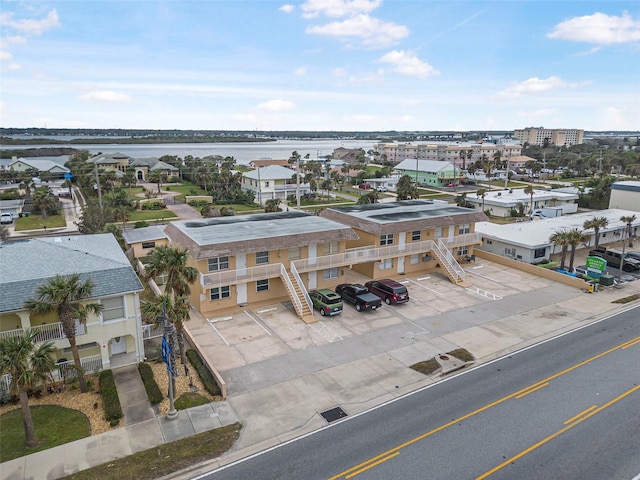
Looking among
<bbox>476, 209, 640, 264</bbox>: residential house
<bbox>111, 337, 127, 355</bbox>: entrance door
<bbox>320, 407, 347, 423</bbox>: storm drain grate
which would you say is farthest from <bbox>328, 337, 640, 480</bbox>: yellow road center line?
<bbox>476, 209, 640, 264</bbox>: residential house

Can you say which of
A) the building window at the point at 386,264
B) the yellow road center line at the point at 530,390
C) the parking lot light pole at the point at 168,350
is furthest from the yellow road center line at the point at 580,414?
the building window at the point at 386,264

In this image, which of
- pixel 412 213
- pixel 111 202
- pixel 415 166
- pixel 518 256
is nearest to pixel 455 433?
pixel 412 213

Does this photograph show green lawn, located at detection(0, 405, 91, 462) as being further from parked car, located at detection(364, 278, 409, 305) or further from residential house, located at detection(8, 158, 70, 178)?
residential house, located at detection(8, 158, 70, 178)

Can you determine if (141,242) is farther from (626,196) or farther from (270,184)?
(626,196)

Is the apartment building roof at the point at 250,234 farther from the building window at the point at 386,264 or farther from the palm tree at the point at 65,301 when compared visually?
the palm tree at the point at 65,301

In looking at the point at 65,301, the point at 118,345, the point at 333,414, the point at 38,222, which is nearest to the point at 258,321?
the point at 118,345
